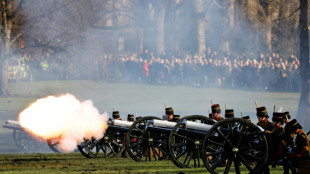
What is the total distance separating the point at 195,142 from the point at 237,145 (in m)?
2.33

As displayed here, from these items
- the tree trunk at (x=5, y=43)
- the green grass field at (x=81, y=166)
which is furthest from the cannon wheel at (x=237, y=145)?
the tree trunk at (x=5, y=43)

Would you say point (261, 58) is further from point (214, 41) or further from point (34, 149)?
point (34, 149)

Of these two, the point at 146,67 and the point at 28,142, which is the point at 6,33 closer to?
the point at 146,67

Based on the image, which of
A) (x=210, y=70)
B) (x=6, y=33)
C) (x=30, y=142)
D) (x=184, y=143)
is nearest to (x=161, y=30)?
(x=210, y=70)

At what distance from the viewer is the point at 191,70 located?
38.5 metres

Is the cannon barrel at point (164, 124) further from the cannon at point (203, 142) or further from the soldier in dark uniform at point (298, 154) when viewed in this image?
the soldier in dark uniform at point (298, 154)

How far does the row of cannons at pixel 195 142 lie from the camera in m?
12.2

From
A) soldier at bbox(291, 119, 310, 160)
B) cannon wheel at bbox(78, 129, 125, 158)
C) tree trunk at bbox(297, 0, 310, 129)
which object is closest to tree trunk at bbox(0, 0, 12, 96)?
tree trunk at bbox(297, 0, 310, 129)

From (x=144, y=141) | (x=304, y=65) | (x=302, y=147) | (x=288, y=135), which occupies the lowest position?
(x=144, y=141)

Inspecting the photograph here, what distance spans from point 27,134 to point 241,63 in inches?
666

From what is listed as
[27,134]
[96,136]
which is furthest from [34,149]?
[96,136]

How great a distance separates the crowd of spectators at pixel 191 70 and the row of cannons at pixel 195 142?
723 inches

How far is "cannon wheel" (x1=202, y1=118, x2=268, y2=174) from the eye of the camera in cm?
1207

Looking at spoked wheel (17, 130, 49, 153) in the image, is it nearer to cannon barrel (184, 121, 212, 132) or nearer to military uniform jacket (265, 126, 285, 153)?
cannon barrel (184, 121, 212, 132)
